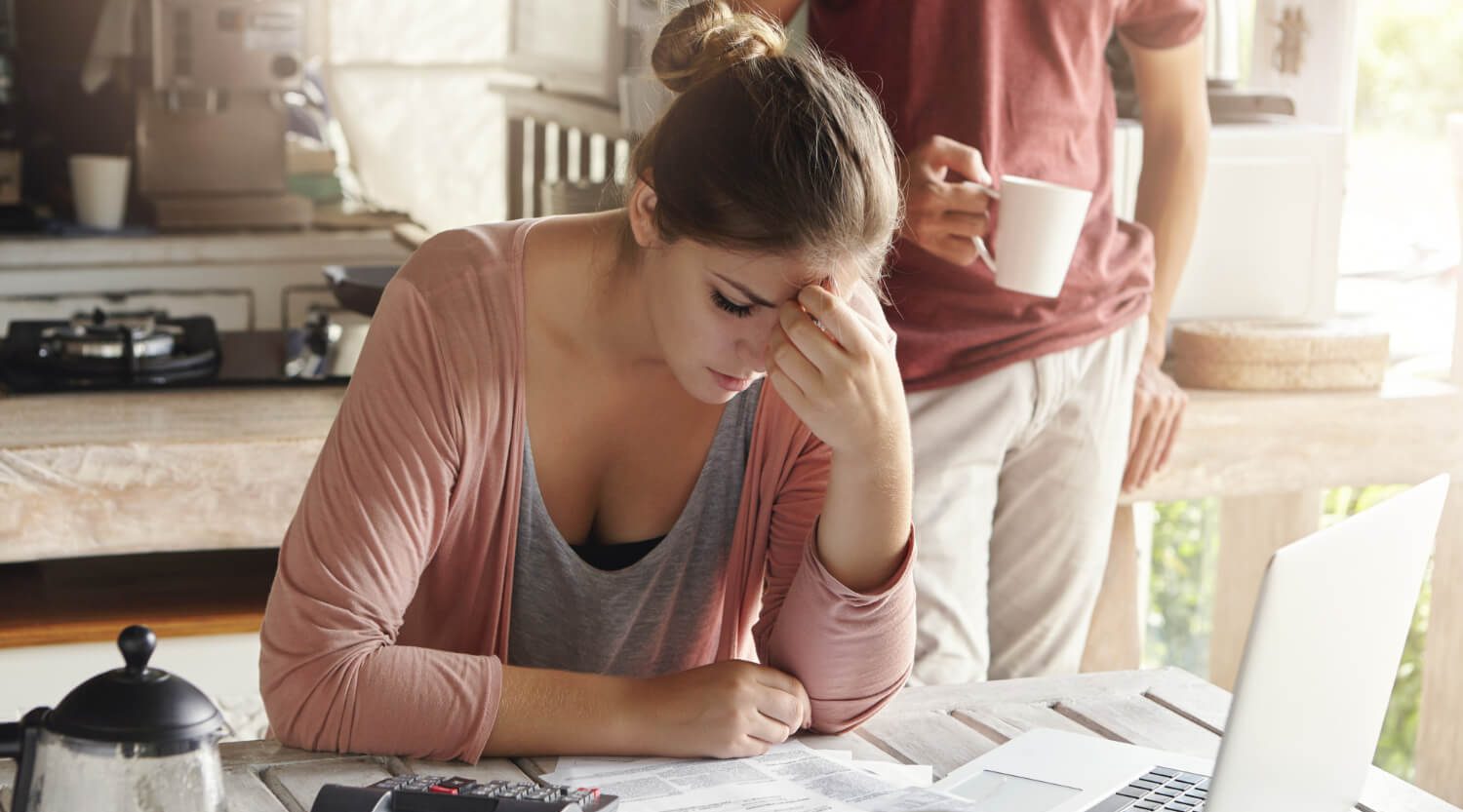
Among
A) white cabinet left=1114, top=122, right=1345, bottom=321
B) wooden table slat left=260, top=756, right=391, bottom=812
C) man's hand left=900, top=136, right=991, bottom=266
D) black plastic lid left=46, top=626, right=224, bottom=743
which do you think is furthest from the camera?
white cabinet left=1114, top=122, right=1345, bottom=321

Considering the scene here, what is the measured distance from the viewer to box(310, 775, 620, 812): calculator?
1027mm

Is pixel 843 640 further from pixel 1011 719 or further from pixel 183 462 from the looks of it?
pixel 183 462

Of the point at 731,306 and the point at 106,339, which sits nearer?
the point at 731,306

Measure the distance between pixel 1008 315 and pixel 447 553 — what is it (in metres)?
0.90

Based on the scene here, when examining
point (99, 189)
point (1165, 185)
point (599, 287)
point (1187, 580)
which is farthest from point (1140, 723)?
point (1187, 580)

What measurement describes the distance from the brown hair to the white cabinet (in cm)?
171

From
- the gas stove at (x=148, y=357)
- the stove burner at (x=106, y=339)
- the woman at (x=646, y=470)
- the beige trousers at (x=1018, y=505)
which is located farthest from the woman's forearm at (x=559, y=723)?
the stove burner at (x=106, y=339)

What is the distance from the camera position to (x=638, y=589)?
1.42 m

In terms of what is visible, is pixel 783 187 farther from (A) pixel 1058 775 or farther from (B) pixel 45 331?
(B) pixel 45 331

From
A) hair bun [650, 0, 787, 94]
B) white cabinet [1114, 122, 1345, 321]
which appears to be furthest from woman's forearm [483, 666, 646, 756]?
white cabinet [1114, 122, 1345, 321]

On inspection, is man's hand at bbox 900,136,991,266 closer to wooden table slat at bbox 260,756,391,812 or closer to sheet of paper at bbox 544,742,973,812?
sheet of paper at bbox 544,742,973,812

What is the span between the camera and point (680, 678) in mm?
1252

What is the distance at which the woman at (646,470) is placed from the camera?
1199 mm

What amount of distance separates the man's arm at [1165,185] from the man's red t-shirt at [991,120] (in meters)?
0.15
